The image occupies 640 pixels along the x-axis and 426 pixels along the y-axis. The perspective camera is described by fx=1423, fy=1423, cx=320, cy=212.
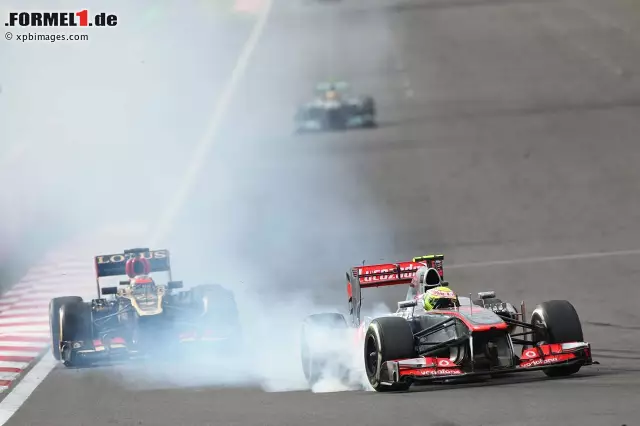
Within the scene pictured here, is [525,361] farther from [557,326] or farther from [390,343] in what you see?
[390,343]

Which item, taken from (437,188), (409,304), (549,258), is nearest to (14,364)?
(409,304)

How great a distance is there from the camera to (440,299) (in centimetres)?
1750

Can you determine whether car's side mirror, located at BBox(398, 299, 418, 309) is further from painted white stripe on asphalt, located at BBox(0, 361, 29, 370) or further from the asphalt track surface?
painted white stripe on asphalt, located at BBox(0, 361, 29, 370)

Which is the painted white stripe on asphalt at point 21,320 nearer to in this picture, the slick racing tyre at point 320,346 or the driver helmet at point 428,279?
the slick racing tyre at point 320,346

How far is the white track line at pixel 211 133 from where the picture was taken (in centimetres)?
3638

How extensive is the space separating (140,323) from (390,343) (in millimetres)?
6532

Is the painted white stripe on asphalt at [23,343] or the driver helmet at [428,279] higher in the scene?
the driver helmet at [428,279]

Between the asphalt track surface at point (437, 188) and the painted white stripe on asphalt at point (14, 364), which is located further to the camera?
the painted white stripe on asphalt at point (14, 364)

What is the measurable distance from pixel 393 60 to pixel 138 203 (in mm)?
21519

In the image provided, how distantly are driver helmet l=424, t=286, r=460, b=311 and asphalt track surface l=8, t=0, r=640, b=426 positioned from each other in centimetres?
137

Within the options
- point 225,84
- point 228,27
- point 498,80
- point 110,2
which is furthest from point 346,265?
point 228,27

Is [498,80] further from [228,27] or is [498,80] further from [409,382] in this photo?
[409,382]

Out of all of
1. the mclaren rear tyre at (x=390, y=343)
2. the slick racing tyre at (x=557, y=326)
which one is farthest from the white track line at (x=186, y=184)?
the slick racing tyre at (x=557, y=326)

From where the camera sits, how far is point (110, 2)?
5803 cm
